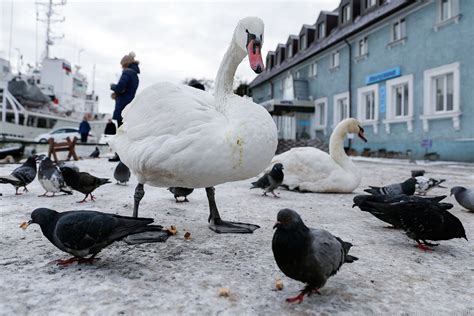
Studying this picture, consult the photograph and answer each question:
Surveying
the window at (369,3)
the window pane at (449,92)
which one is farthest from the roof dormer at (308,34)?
the window pane at (449,92)

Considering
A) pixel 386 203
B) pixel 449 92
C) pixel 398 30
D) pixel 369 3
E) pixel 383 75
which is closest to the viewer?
pixel 386 203

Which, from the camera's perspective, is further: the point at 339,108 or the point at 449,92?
the point at 339,108

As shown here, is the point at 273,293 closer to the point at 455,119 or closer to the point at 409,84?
the point at 455,119

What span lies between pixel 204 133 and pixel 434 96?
1482 centimetres

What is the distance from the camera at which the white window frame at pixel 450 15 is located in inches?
513

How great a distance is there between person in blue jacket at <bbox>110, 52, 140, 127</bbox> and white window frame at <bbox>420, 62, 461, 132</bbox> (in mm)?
11533

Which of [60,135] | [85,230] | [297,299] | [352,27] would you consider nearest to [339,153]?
[297,299]

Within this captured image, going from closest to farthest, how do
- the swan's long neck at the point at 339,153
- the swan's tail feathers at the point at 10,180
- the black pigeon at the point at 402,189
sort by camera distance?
the black pigeon at the point at 402,189 < the swan's tail feathers at the point at 10,180 < the swan's long neck at the point at 339,153

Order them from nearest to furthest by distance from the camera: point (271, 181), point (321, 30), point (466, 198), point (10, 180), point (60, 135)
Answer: point (466, 198) < point (10, 180) < point (271, 181) < point (321, 30) < point (60, 135)

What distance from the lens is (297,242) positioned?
1682 mm

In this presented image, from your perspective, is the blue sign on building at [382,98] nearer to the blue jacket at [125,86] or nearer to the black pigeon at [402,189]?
the blue jacket at [125,86]

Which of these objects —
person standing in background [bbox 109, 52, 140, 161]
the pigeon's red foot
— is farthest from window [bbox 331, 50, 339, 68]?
the pigeon's red foot

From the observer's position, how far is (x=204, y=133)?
8.20ft

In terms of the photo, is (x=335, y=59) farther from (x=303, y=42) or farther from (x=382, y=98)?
(x=303, y=42)
